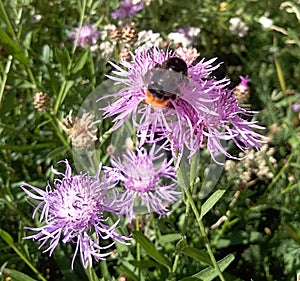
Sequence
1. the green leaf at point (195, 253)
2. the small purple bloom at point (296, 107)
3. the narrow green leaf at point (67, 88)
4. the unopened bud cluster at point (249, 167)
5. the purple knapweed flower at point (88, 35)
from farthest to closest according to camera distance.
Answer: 1. the purple knapweed flower at point (88, 35)
2. the small purple bloom at point (296, 107)
3. the narrow green leaf at point (67, 88)
4. the unopened bud cluster at point (249, 167)
5. the green leaf at point (195, 253)

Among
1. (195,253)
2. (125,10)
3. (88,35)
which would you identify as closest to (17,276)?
(195,253)

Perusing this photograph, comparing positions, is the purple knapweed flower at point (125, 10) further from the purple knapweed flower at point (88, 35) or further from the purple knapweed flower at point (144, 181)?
the purple knapweed flower at point (144, 181)

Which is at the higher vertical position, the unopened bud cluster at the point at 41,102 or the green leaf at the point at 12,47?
the green leaf at the point at 12,47

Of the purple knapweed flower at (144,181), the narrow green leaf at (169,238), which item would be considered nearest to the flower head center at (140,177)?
the purple knapweed flower at (144,181)

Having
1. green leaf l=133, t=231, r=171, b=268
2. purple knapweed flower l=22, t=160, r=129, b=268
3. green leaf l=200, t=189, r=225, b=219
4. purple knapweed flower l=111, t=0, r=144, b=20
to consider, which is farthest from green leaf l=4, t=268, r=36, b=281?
purple knapweed flower l=111, t=0, r=144, b=20

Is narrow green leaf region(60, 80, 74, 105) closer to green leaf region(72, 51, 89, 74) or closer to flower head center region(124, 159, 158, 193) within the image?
green leaf region(72, 51, 89, 74)

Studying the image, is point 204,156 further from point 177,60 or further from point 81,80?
point 177,60
